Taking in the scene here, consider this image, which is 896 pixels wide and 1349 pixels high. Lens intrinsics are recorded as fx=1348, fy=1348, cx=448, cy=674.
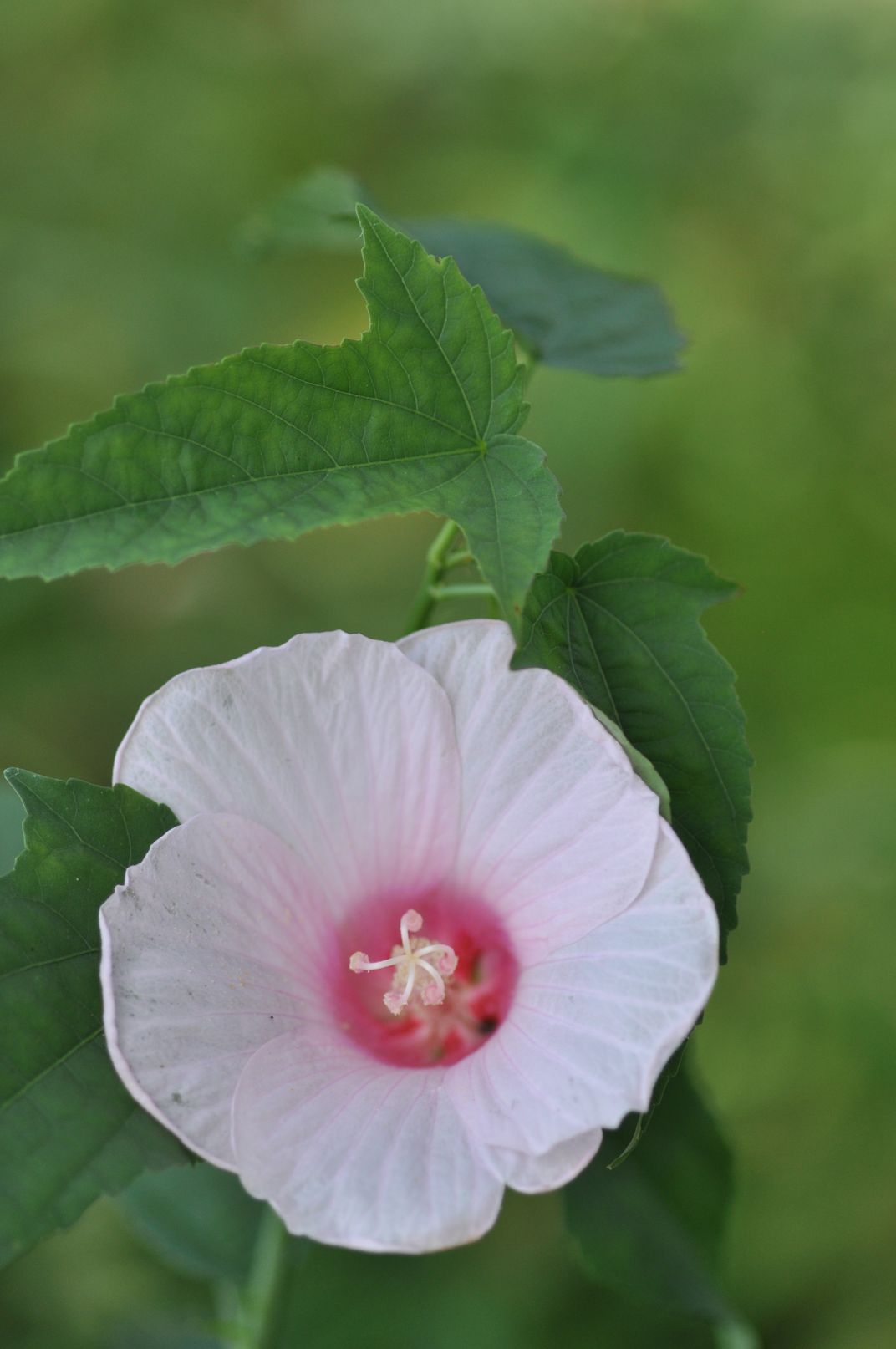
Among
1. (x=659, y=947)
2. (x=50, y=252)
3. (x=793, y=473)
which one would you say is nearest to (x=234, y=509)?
(x=659, y=947)

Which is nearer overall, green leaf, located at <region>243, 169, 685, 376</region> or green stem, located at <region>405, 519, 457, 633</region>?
green stem, located at <region>405, 519, 457, 633</region>

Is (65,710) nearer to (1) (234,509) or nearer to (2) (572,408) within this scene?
(2) (572,408)

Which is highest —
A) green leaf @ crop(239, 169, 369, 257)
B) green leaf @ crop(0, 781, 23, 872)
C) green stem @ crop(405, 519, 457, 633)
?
green leaf @ crop(239, 169, 369, 257)

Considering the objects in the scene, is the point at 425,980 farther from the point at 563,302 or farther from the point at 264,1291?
the point at 563,302

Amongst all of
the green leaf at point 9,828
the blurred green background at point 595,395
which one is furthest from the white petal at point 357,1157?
the blurred green background at point 595,395

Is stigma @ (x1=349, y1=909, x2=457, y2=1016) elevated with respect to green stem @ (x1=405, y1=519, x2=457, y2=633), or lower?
lower

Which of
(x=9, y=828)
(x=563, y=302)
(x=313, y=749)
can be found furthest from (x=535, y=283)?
(x=9, y=828)

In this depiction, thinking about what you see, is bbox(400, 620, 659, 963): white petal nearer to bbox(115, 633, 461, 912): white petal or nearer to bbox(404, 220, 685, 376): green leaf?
bbox(115, 633, 461, 912): white petal

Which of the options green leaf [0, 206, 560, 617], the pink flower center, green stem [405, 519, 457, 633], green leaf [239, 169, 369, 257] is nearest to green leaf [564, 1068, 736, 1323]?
the pink flower center
